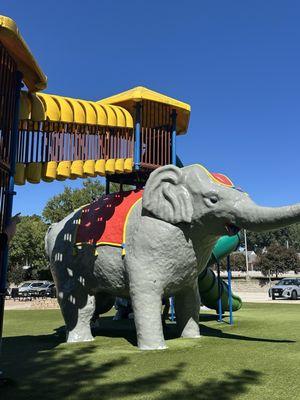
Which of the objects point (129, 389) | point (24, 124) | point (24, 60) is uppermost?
point (24, 60)

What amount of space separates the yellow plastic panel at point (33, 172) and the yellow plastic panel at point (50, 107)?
2.65ft

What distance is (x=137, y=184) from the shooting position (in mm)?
11188

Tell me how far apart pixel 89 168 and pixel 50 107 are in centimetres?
126

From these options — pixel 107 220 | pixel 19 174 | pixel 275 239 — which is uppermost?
pixel 275 239

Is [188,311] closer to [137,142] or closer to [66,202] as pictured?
[137,142]

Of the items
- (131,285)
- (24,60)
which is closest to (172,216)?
(131,285)

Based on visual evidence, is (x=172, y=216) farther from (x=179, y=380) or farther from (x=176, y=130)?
(x=176, y=130)

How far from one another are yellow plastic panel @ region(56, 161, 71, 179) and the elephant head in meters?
1.36

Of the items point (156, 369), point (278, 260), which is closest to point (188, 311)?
point (156, 369)

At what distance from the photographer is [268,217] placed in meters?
6.56

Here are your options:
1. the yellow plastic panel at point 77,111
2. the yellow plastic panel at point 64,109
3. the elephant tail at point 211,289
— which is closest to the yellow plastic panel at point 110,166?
the yellow plastic panel at point 77,111

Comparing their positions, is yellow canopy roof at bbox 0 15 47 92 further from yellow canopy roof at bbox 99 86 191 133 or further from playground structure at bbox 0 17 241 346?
yellow canopy roof at bbox 99 86 191 133

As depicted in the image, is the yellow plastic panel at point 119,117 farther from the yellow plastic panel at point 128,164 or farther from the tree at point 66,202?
the tree at point 66,202

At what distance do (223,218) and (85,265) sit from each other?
9.25 feet
